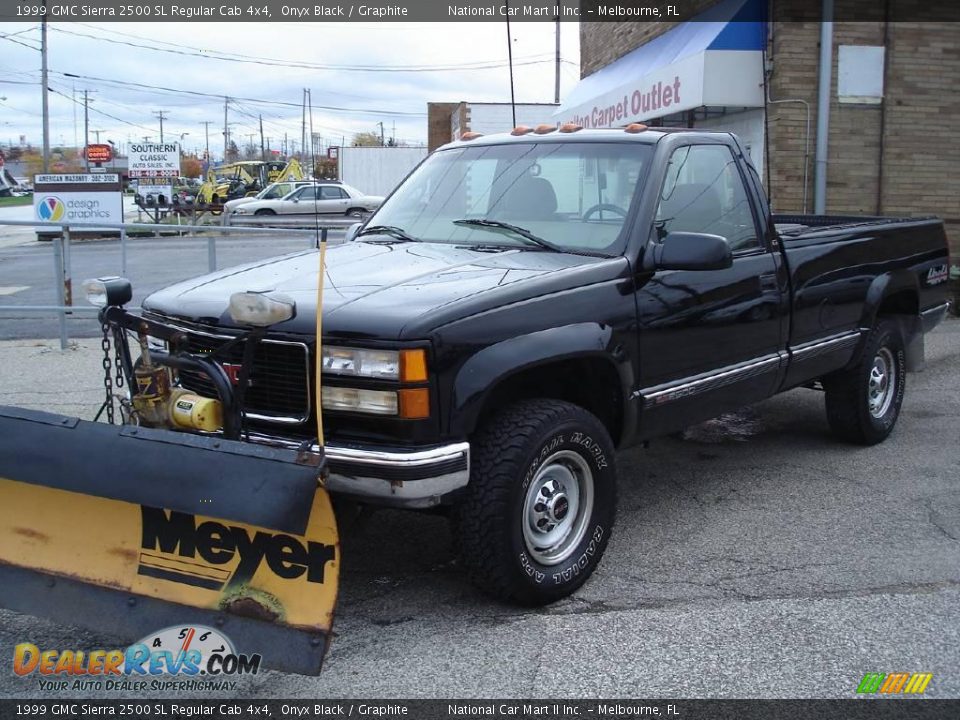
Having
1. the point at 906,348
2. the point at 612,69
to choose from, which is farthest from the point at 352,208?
the point at 906,348

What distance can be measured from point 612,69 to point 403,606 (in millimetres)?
13886

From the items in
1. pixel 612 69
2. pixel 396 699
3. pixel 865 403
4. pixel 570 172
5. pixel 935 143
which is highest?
pixel 612 69

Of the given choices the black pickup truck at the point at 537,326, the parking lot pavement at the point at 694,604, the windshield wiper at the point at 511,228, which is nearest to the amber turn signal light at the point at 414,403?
the black pickup truck at the point at 537,326

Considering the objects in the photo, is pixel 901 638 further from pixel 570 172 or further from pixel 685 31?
pixel 685 31

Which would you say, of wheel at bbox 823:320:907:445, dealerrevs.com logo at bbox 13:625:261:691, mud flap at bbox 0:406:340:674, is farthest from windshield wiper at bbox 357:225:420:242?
wheel at bbox 823:320:907:445

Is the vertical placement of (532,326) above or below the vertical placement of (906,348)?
above

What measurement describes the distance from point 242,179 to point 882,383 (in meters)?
46.9

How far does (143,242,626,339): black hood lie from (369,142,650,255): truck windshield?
0.53ft

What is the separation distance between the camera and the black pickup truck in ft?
11.7

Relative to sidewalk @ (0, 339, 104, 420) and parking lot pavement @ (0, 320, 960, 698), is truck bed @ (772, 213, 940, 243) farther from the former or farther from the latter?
sidewalk @ (0, 339, 104, 420)

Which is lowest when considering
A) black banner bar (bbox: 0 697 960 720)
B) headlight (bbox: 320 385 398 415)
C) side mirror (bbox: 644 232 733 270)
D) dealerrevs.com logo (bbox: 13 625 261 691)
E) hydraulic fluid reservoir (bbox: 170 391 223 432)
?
black banner bar (bbox: 0 697 960 720)

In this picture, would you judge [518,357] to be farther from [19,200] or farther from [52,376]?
[19,200]

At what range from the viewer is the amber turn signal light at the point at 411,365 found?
137 inches

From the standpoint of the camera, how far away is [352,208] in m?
35.2
